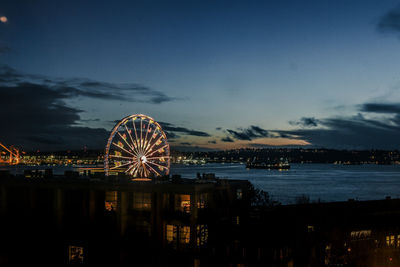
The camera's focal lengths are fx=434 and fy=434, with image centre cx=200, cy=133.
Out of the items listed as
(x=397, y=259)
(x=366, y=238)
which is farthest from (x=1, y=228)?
(x=397, y=259)

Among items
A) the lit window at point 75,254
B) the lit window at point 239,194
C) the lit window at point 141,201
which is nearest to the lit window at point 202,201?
the lit window at point 141,201

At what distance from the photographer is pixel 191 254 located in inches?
1086

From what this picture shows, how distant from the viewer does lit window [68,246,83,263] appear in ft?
104

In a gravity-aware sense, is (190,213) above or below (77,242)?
above

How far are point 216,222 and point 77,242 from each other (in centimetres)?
1085

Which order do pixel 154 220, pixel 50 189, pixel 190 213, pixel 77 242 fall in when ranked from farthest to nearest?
pixel 50 189 < pixel 77 242 < pixel 154 220 < pixel 190 213

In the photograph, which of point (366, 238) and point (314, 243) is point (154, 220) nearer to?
point (314, 243)

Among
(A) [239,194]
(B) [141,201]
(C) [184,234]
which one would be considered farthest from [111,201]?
(A) [239,194]

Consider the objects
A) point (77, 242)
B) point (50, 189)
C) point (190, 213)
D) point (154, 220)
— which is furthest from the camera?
point (50, 189)

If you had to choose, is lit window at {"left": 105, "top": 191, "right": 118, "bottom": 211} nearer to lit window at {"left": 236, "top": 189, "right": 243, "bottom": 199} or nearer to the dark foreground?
the dark foreground

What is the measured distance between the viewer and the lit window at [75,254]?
31.6 metres

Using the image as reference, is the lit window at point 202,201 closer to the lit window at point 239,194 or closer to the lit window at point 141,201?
the lit window at point 141,201

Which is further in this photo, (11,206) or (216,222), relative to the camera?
(11,206)

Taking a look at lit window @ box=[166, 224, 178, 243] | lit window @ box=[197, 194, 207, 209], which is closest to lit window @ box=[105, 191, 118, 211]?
lit window @ box=[166, 224, 178, 243]
